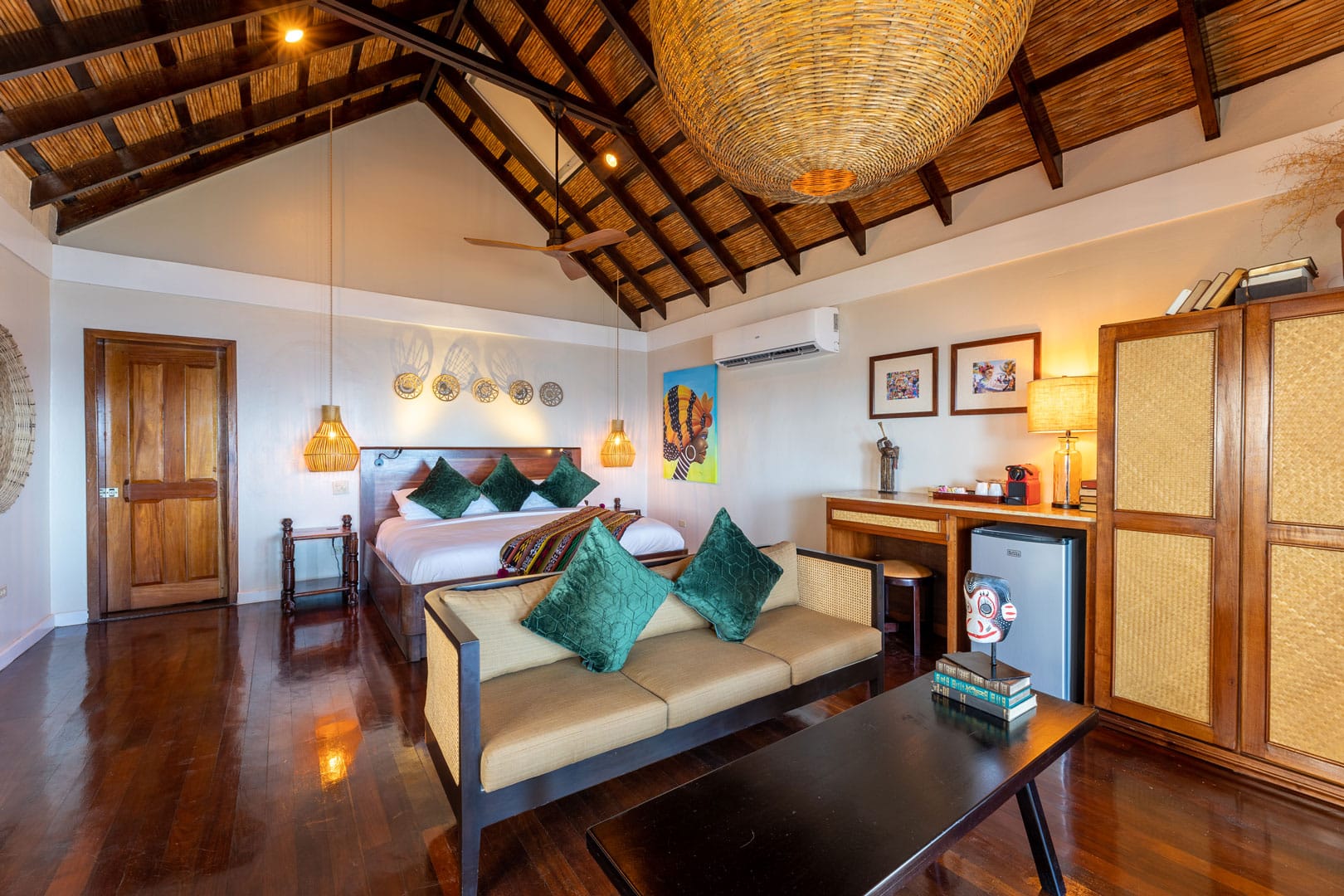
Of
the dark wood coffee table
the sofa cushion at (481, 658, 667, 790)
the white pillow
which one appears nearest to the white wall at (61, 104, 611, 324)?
the white pillow

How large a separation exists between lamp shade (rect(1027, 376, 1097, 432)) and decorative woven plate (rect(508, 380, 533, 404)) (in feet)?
16.0

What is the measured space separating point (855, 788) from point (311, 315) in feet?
18.7

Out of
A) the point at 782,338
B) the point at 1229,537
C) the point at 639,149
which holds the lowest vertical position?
the point at 1229,537

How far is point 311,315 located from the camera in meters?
5.05

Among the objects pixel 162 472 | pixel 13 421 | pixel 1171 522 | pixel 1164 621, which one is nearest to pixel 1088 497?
pixel 1171 522

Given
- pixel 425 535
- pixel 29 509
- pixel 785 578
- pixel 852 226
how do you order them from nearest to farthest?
1. pixel 785 578
2. pixel 29 509
3. pixel 425 535
4. pixel 852 226

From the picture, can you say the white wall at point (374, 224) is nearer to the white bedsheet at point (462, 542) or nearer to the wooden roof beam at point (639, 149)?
the wooden roof beam at point (639, 149)

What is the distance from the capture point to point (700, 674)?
214cm

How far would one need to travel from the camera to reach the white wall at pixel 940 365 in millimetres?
2869

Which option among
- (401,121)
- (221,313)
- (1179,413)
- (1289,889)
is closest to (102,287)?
(221,313)

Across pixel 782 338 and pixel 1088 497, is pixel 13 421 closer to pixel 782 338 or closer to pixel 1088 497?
pixel 782 338

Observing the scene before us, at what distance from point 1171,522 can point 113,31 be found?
575cm

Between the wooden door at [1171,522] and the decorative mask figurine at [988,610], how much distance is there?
1204 millimetres

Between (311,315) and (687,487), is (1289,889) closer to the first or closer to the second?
(687,487)
